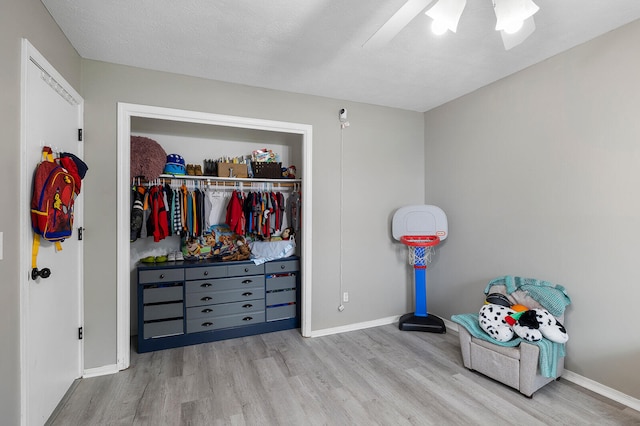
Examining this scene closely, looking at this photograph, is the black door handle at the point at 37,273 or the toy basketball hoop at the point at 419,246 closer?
the black door handle at the point at 37,273

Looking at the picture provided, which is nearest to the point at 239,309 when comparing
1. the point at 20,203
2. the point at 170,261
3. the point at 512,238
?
the point at 170,261

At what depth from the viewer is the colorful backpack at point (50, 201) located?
1698mm

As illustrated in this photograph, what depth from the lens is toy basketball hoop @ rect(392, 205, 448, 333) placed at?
3.39 m

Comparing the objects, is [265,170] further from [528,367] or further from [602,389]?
[602,389]

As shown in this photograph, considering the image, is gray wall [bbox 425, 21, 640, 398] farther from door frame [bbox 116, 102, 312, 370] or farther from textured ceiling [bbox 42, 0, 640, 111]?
door frame [bbox 116, 102, 312, 370]

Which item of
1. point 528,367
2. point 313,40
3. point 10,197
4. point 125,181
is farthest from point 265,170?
point 528,367

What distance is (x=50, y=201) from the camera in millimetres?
1771

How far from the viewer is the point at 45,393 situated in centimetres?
188

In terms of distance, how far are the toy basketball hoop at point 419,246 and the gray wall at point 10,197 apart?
3137 mm

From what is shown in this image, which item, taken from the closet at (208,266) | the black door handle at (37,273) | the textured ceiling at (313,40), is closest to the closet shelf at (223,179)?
the closet at (208,266)

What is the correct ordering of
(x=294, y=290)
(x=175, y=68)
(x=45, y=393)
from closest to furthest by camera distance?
(x=45, y=393) → (x=175, y=68) → (x=294, y=290)

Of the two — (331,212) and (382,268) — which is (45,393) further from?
(382,268)

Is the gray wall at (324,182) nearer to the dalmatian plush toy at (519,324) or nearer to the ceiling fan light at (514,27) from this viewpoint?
the dalmatian plush toy at (519,324)

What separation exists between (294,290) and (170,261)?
4.50ft
